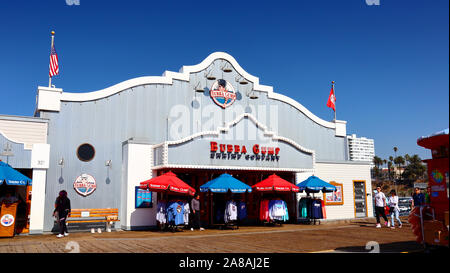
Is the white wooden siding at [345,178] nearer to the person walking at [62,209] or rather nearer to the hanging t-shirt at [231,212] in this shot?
the hanging t-shirt at [231,212]

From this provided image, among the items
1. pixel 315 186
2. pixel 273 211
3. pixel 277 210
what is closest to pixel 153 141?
pixel 273 211

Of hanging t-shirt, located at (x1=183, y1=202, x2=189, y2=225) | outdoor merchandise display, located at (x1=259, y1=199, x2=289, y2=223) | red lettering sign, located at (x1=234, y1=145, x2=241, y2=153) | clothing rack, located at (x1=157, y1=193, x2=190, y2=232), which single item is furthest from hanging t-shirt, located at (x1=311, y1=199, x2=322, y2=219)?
hanging t-shirt, located at (x1=183, y1=202, x2=189, y2=225)

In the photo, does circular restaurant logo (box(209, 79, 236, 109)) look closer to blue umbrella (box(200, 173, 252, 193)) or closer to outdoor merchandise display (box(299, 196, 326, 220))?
blue umbrella (box(200, 173, 252, 193))

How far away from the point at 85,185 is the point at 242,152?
24.6 feet

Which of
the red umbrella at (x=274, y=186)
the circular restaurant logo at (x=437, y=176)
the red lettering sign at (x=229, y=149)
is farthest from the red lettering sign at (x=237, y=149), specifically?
the circular restaurant logo at (x=437, y=176)

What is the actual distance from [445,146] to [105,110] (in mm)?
14635

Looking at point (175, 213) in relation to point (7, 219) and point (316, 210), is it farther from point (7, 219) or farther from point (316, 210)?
point (316, 210)

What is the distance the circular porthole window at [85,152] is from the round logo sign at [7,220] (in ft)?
13.2

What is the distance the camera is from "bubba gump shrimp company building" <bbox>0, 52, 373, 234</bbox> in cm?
1644

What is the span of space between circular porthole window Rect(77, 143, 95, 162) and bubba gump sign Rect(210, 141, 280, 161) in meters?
5.60

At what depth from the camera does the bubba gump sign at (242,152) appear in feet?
58.3

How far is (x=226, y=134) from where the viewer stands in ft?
59.4

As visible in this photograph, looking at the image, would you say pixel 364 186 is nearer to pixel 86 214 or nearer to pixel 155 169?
pixel 155 169
